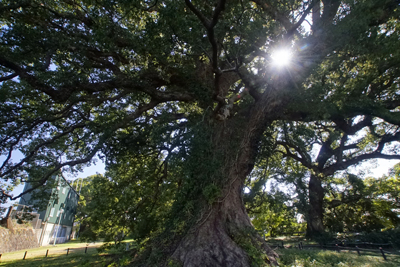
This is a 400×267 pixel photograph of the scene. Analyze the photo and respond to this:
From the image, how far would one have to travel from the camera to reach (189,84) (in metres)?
9.10

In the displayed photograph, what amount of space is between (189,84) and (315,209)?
13776 mm

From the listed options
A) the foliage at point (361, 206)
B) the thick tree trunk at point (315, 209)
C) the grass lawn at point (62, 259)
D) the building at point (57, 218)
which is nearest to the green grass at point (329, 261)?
the grass lawn at point (62, 259)

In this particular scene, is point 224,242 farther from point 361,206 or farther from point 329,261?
point 361,206

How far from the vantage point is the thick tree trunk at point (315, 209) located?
50.2 ft

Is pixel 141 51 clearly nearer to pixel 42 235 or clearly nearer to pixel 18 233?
pixel 18 233

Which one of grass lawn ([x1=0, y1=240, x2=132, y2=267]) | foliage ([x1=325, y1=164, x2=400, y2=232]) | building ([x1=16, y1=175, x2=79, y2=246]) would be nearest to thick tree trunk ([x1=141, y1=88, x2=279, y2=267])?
grass lawn ([x1=0, y1=240, x2=132, y2=267])

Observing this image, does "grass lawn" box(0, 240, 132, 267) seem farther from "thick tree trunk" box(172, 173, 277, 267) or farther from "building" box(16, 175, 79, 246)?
"building" box(16, 175, 79, 246)

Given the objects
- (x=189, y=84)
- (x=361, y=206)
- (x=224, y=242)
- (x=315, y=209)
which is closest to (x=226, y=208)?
(x=224, y=242)

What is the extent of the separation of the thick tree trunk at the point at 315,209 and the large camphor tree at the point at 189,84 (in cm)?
851

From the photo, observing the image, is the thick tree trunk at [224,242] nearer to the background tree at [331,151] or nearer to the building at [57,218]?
the background tree at [331,151]

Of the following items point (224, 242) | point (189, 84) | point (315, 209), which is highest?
point (189, 84)

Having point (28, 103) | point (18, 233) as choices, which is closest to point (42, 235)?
point (18, 233)

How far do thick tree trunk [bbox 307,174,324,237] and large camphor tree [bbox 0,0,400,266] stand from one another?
851 cm

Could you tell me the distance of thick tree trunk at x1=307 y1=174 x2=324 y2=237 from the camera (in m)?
15.3
